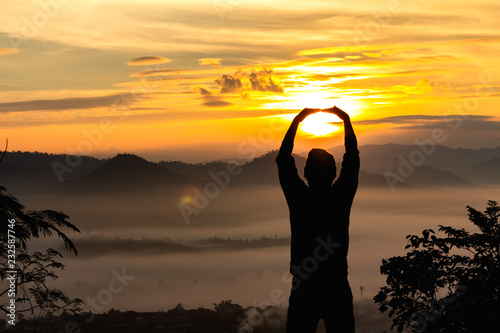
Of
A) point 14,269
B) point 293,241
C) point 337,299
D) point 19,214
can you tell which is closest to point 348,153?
point 293,241

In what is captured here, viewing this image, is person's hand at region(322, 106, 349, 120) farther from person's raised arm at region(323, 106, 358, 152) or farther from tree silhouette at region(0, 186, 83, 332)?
tree silhouette at region(0, 186, 83, 332)

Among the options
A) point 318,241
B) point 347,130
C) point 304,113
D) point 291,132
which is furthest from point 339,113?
point 318,241

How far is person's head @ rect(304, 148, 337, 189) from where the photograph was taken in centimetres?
693

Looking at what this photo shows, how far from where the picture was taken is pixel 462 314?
18.0 meters

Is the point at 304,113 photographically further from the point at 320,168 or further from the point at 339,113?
the point at 320,168

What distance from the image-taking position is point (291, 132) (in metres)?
7.01

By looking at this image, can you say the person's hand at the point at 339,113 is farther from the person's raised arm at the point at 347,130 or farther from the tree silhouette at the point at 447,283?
the tree silhouette at the point at 447,283

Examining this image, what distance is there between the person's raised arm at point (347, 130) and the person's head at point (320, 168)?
32 centimetres

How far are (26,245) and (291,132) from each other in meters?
13.9

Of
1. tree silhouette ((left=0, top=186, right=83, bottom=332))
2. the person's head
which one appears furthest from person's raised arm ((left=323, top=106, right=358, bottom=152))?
tree silhouette ((left=0, top=186, right=83, bottom=332))

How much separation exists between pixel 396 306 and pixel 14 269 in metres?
13.1

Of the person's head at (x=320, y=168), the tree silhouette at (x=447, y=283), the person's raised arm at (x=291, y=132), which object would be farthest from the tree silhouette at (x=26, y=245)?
the tree silhouette at (x=447, y=283)

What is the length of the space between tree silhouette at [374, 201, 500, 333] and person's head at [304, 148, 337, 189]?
1259cm

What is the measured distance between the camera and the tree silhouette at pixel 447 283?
18266mm
